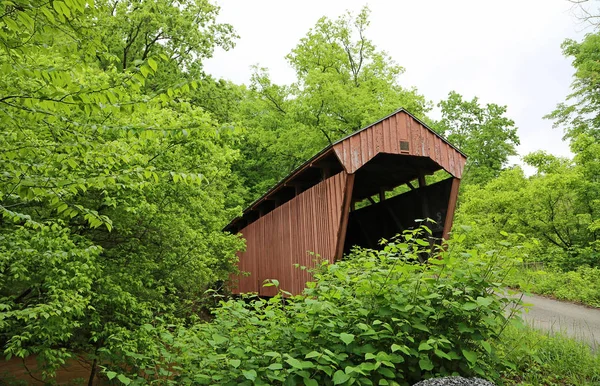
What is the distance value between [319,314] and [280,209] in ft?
27.2

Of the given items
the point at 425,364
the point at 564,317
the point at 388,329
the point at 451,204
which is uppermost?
the point at 451,204

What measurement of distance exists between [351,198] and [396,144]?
6.90 feet

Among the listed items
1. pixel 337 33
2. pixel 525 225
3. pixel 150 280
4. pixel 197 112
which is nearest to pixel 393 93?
pixel 337 33

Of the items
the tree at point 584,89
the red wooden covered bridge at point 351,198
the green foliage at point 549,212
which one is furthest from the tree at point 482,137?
the red wooden covered bridge at point 351,198

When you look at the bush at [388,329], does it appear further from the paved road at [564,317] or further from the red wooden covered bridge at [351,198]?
the red wooden covered bridge at [351,198]

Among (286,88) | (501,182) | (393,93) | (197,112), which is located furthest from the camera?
(286,88)

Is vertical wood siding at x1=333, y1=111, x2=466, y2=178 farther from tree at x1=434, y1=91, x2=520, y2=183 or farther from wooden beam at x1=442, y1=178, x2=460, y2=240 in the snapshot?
tree at x1=434, y1=91, x2=520, y2=183

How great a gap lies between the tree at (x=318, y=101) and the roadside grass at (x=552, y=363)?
1335cm

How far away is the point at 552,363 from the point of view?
15.4 ft

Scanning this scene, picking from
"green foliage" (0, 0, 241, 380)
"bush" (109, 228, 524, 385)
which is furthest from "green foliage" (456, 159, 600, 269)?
"bush" (109, 228, 524, 385)

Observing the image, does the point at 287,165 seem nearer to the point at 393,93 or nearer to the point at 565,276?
the point at 393,93

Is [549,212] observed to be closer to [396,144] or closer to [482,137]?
[396,144]

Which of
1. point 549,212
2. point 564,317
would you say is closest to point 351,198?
point 564,317

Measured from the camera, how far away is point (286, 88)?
22984mm
